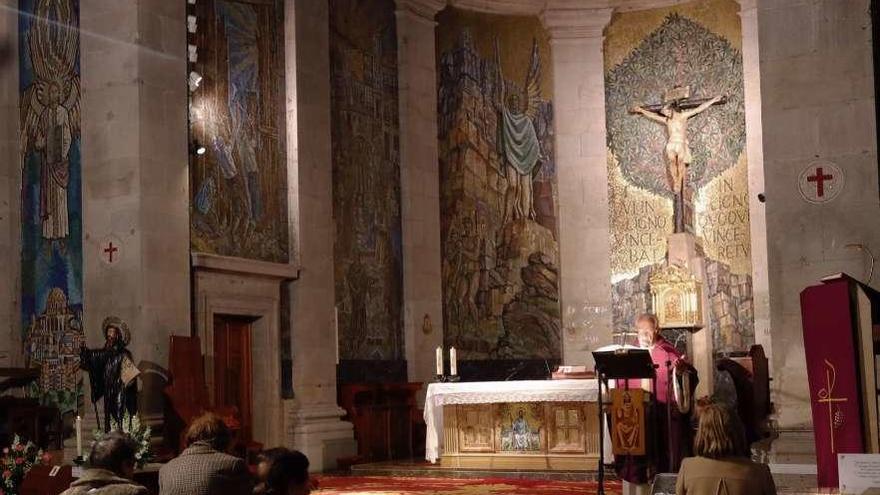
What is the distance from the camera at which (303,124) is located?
16312 mm

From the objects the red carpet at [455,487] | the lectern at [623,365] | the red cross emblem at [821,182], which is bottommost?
the red carpet at [455,487]

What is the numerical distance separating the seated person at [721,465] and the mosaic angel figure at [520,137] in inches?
561

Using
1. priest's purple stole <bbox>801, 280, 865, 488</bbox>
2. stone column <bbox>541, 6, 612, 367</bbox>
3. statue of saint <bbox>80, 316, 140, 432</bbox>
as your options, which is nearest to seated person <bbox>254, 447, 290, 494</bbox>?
priest's purple stole <bbox>801, 280, 865, 488</bbox>

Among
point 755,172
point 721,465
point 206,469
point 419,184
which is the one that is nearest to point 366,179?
point 419,184

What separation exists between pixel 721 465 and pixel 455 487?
834 centimetres

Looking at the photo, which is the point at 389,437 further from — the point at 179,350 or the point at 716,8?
the point at 716,8

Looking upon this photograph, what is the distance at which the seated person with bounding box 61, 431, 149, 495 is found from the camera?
5.43m

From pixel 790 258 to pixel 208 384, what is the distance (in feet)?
23.2

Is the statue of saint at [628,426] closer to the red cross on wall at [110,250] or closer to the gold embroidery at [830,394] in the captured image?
the gold embroidery at [830,394]

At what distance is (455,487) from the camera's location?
13.4 meters

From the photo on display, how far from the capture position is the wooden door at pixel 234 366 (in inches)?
592

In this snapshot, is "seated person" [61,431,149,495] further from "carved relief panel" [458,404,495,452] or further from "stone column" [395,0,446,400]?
"stone column" [395,0,446,400]

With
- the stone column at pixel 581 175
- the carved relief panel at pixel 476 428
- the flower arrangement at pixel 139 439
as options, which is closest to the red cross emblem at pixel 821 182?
the carved relief panel at pixel 476 428

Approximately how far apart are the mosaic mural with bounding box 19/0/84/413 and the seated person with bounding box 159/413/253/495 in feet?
28.1
